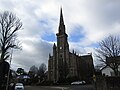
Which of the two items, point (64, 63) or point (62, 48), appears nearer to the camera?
point (64, 63)

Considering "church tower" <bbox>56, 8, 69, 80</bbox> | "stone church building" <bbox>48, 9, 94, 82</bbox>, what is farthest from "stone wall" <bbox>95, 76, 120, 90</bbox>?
"church tower" <bbox>56, 8, 69, 80</bbox>

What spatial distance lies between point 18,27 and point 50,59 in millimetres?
68206

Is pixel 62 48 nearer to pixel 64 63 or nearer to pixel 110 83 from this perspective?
pixel 64 63

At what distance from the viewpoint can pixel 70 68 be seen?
99188mm

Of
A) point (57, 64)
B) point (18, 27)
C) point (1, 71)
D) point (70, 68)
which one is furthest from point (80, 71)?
point (1, 71)

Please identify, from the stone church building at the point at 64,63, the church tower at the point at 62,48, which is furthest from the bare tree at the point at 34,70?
the church tower at the point at 62,48

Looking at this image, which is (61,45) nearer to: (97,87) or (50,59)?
(50,59)

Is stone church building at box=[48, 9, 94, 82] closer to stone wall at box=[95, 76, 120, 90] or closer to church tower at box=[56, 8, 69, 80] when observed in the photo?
church tower at box=[56, 8, 69, 80]

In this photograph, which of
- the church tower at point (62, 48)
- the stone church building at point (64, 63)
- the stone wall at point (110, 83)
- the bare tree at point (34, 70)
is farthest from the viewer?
the bare tree at point (34, 70)

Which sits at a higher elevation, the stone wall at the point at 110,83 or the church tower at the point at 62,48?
the church tower at the point at 62,48

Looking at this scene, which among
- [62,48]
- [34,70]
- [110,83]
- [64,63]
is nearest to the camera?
[110,83]

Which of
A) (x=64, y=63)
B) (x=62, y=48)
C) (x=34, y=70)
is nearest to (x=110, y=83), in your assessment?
(x=64, y=63)

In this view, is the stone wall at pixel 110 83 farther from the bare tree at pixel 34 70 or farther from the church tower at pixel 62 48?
the bare tree at pixel 34 70

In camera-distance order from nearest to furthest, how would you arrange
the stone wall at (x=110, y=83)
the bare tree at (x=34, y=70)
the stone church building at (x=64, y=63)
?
the stone wall at (x=110, y=83) < the stone church building at (x=64, y=63) < the bare tree at (x=34, y=70)
